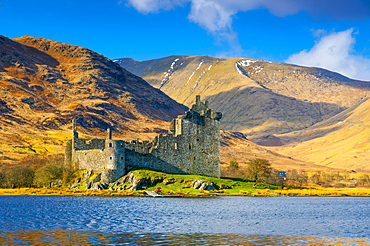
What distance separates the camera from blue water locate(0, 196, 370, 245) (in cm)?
3769

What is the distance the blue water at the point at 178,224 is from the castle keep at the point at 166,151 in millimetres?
17625

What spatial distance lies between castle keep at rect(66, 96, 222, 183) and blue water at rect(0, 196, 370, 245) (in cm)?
1762

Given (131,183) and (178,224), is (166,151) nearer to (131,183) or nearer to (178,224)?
(131,183)

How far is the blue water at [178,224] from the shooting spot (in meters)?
37.7

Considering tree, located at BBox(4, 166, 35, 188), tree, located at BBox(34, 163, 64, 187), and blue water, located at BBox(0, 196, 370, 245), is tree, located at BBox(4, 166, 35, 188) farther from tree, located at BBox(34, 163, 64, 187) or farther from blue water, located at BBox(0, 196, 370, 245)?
blue water, located at BBox(0, 196, 370, 245)

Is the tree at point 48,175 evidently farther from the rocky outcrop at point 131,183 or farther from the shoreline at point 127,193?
the rocky outcrop at point 131,183

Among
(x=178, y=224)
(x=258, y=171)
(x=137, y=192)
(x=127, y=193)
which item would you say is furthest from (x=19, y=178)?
(x=178, y=224)

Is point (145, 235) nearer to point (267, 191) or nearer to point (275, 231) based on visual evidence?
point (275, 231)

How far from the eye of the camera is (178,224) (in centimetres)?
4750

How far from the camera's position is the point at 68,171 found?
9331 centimetres

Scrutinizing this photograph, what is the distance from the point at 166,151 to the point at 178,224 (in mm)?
46850

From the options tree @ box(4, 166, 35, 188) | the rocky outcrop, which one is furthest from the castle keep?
tree @ box(4, 166, 35, 188)

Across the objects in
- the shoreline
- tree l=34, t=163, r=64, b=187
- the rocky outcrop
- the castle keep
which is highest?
the castle keep

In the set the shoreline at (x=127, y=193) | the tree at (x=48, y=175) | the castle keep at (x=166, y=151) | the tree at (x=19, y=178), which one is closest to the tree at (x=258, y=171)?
the shoreline at (x=127, y=193)
